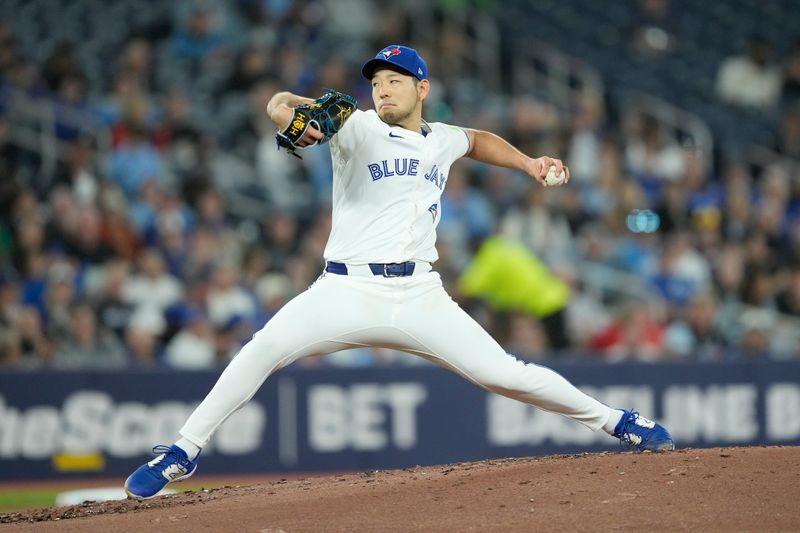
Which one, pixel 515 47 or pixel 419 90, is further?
pixel 515 47

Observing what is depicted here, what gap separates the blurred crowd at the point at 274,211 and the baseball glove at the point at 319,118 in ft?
20.4

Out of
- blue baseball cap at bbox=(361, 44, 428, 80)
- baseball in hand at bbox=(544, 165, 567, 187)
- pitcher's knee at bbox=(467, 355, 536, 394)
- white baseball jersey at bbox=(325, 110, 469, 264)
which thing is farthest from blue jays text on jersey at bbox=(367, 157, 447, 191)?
pitcher's knee at bbox=(467, 355, 536, 394)

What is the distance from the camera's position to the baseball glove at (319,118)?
549cm

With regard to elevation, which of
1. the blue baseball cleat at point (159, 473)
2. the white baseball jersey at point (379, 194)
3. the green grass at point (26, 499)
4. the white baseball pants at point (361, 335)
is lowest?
the green grass at point (26, 499)

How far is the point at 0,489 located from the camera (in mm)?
11188

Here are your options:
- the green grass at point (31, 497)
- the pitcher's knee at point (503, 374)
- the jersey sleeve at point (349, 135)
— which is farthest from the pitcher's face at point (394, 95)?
the green grass at point (31, 497)

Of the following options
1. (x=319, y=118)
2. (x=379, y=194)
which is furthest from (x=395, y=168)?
(x=319, y=118)

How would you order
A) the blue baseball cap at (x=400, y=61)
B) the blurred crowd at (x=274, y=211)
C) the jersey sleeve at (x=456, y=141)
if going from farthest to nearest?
the blurred crowd at (x=274, y=211), the jersey sleeve at (x=456, y=141), the blue baseball cap at (x=400, y=61)

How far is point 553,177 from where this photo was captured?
244 inches

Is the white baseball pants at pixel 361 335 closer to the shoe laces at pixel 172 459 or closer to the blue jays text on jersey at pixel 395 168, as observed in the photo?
the shoe laces at pixel 172 459

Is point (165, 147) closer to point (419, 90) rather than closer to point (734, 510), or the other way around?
point (419, 90)

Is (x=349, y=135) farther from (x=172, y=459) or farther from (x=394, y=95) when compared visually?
(x=172, y=459)

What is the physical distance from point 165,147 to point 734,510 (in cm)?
866

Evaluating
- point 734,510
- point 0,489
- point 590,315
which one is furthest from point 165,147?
point 734,510
